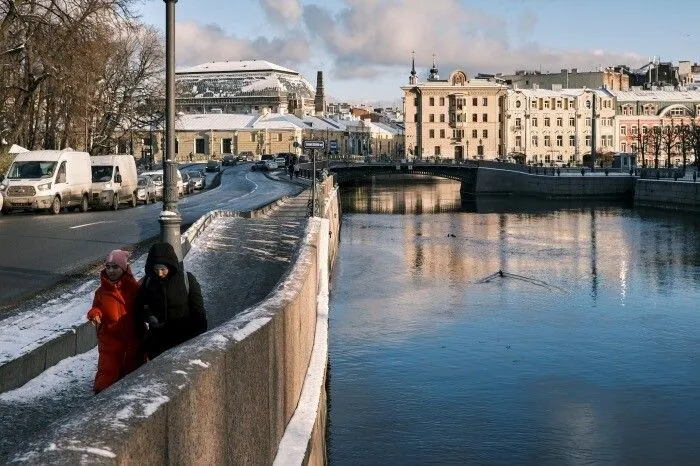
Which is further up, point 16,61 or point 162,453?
point 16,61

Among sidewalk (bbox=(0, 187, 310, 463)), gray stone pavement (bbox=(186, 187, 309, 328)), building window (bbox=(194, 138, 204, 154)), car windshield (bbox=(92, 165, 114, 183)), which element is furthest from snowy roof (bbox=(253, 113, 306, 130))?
gray stone pavement (bbox=(186, 187, 309, 328))

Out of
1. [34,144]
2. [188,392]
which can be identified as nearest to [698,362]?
[188,392]

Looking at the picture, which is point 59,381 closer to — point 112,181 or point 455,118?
point 112,181

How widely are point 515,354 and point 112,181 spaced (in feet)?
84.5

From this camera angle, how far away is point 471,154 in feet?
464

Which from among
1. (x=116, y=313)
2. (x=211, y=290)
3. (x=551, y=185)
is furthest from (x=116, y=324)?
(x=551, y=185)

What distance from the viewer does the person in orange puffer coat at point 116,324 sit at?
8102mm

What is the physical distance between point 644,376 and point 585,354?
2260 mm

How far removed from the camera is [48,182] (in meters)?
37.5

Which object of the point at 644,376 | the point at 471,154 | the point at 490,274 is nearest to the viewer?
the point at 644,376

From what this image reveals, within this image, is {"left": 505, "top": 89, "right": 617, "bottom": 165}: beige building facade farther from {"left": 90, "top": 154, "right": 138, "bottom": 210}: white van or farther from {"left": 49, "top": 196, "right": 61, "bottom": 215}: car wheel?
{"left": 49, "top": 196, "right": 61, "bottom": 215}: car wheel

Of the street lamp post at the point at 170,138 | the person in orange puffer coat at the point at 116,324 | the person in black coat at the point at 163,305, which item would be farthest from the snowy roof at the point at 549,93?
the person in orange puffer coat at the point at 116,324

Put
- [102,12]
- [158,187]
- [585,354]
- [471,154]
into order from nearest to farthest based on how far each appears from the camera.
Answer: [585,354] → [102,12] → [158,187] → [471,154]

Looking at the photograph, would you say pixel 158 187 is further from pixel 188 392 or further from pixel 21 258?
pixel 188 392
